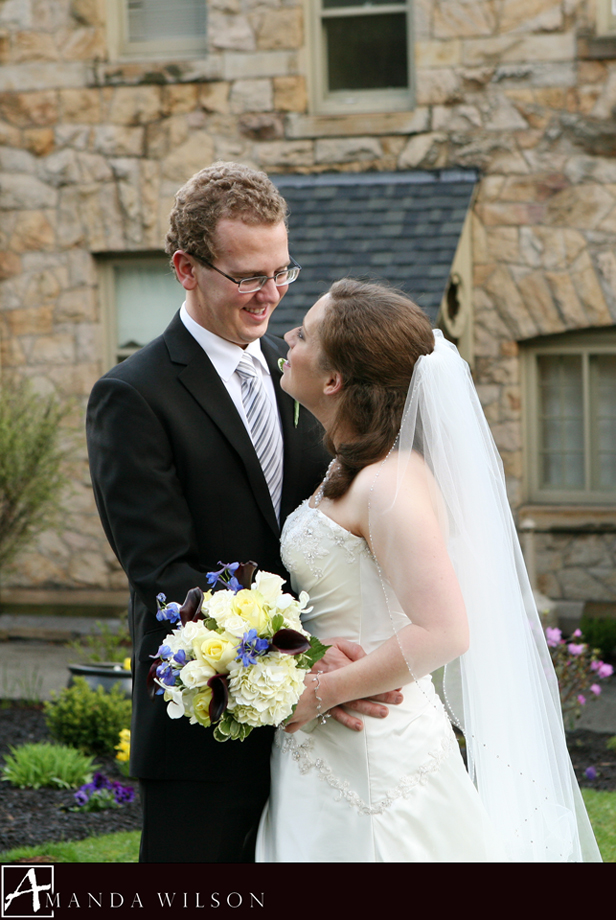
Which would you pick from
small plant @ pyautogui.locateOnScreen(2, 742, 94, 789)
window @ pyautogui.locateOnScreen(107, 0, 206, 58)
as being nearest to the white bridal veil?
small plant @ pyautogui.locateOnScreen(2, 742, 94, 789)

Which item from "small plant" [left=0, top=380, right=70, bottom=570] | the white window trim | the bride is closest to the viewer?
the bride

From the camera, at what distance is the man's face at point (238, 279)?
2807 mm

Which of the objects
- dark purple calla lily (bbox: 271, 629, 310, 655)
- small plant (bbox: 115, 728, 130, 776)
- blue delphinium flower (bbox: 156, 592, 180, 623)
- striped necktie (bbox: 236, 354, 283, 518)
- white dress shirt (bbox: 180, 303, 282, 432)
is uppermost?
white dress shirt (bbox: 180, 303, 282, 432)

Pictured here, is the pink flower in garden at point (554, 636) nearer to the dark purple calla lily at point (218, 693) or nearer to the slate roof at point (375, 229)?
the slate roof at point (375, 229)

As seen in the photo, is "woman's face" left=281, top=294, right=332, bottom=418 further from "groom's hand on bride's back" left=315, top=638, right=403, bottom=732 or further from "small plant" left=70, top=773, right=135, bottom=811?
"small plant" left=70, top=773, right=135, bottom=811

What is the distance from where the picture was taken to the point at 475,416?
2.76 metres

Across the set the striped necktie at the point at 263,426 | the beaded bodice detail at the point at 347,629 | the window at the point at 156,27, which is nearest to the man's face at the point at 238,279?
the striped necktie at the point at 263,426

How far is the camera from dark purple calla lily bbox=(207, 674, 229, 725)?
230 cm

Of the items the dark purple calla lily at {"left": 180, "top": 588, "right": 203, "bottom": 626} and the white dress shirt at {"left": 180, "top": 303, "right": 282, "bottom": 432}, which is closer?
the dark purple calla lily at {"left": 180, "top": 588, "right": 203, "bottom": 626}

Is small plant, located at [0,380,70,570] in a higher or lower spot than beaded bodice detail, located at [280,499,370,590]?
higher

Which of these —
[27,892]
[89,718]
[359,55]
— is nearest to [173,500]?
[27,892]

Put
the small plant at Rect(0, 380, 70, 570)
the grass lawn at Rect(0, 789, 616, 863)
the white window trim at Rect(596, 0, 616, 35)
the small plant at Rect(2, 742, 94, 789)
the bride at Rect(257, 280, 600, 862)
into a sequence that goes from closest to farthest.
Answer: the bride at Rect(257, 280, 600, 862) < the grass lawn at Rect(0, 789, 616, 863) < the small plant at Rect(2, 742, 94, 789) < the small plant at Rect(0, 380, 70, 570) < the white window trim at Rect(596, 0, 616, 35)

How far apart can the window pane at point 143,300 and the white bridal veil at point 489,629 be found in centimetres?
631

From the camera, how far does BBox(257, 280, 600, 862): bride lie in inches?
102
